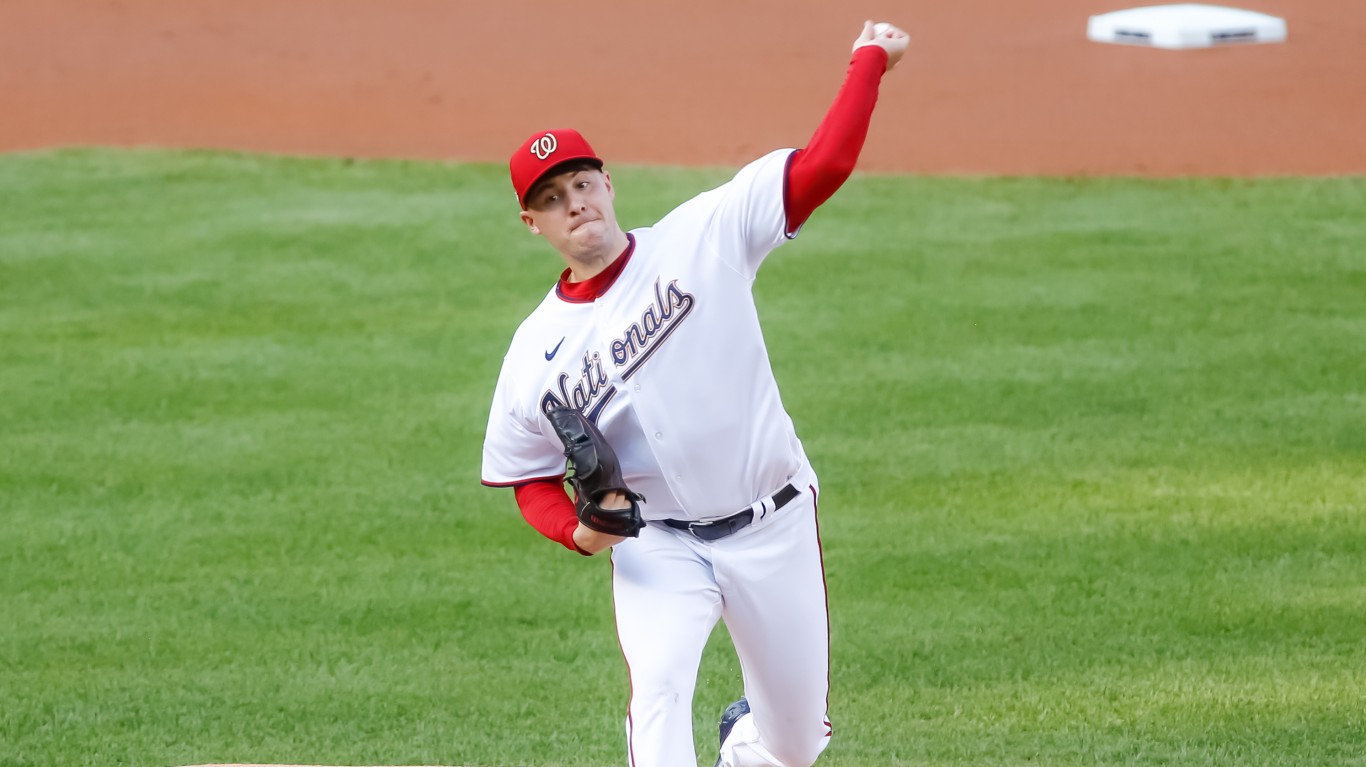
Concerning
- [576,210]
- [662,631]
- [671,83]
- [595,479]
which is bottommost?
[662,631]

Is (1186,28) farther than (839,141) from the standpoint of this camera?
Yes

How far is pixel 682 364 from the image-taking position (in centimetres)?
415

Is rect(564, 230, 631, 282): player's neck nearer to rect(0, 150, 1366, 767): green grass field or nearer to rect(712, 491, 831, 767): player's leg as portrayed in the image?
rect(712, 491, 831, 767): player's leg

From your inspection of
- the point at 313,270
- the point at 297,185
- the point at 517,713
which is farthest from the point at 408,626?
the point at 297,185

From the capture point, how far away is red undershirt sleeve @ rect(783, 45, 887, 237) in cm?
395

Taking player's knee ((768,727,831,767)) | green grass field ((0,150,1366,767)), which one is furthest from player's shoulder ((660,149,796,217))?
green grass field ((0,150,1366,767))

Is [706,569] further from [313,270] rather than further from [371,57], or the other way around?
[371,57]

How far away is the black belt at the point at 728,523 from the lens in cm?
428

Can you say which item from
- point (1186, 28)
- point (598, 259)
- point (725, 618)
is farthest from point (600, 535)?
point (1186, 28)

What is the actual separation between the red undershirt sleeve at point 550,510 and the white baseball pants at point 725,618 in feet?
0.65

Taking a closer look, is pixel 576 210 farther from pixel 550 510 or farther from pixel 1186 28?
pixel 1186 28

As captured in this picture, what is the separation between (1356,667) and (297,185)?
1097 centimetres

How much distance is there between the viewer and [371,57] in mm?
19219

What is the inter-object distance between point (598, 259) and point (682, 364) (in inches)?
13.2
